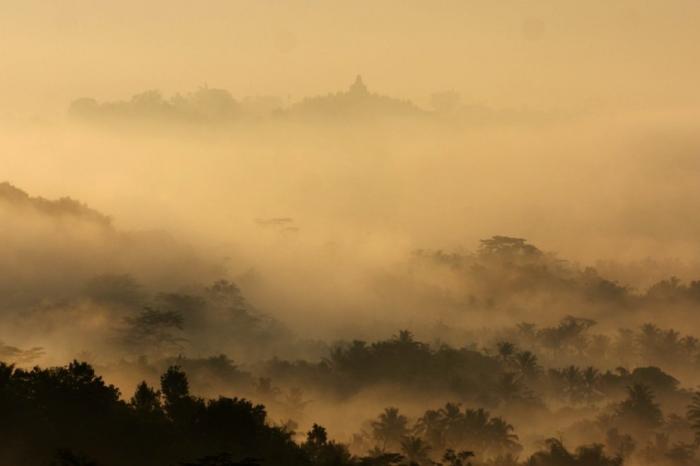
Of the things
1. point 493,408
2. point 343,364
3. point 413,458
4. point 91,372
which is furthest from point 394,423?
point 91,372

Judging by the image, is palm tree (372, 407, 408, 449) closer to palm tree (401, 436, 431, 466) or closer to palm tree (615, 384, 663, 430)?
palm tree (401, 436, 431, 466)

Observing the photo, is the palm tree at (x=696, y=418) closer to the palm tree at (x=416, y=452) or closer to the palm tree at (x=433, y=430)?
the palm tree at (x=433, y=430)

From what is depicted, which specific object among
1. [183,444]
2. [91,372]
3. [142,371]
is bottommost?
[183,444]

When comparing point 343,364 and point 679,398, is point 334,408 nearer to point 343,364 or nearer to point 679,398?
point 343,364

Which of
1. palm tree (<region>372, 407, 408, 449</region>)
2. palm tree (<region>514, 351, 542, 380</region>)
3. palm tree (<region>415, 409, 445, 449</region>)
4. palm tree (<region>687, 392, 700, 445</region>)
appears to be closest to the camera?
palm tree (<region>415, 409, 445, 449</region>)

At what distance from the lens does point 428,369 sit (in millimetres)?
177250

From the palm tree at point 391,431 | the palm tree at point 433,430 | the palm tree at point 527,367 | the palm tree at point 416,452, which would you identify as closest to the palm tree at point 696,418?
the palm tree at point 527,367

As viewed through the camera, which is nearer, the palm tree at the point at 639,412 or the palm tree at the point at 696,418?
the palm tree at the point at 696,418

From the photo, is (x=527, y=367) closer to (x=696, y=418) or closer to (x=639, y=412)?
(x=696, y=418)

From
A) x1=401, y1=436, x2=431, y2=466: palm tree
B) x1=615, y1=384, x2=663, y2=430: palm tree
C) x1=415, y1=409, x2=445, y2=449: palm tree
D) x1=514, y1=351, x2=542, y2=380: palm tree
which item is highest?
x1=514, y1=351, x2=542, y2=380: palm tree

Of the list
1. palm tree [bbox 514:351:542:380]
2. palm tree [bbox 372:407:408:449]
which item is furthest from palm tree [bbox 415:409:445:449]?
palm tree [bbox 514:351:542:380]

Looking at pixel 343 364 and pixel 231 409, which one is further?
pixel 343 364

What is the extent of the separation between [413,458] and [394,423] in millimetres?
21781

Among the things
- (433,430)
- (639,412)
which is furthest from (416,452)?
(639,412)
